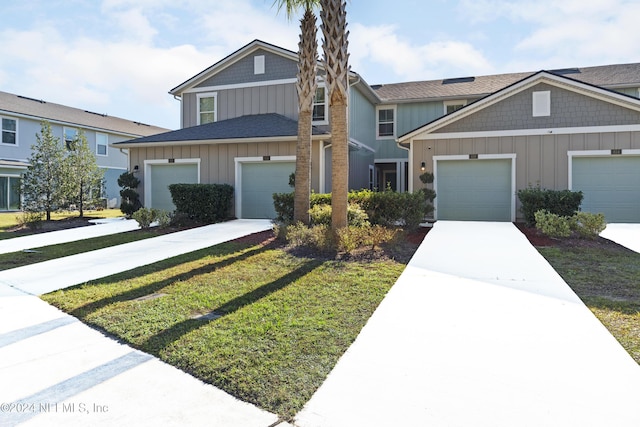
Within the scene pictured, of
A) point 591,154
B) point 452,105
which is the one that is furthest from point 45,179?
point 591,154

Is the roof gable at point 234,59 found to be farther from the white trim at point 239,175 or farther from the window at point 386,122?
the window at point 386,122

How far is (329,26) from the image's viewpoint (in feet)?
27.6

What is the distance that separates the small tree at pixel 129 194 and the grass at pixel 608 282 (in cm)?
1402

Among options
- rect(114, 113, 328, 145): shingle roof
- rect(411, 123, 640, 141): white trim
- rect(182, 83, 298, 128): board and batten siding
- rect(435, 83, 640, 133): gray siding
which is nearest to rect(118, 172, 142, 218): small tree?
rect(114, 113, 328, 145): shingle roof

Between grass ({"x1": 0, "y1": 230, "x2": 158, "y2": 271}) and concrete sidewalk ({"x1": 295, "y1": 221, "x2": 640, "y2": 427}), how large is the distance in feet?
23.1

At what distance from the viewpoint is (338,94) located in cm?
836

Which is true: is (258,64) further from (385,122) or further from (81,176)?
(81,176)

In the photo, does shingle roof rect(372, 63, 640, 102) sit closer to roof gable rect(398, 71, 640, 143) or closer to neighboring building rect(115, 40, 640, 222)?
neighboring building rect(115, 40, 640, 222)

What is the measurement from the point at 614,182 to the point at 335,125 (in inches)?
391

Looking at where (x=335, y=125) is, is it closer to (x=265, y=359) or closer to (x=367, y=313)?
(x=367, y=313)

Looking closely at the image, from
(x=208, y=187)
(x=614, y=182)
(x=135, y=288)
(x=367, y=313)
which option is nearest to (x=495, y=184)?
(x=614, y=182)

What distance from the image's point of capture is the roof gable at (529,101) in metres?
12.5

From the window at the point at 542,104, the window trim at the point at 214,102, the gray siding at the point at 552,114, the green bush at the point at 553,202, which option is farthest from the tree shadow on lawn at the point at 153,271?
the window trim at the point at 214,102

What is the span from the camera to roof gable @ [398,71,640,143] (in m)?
12.5
